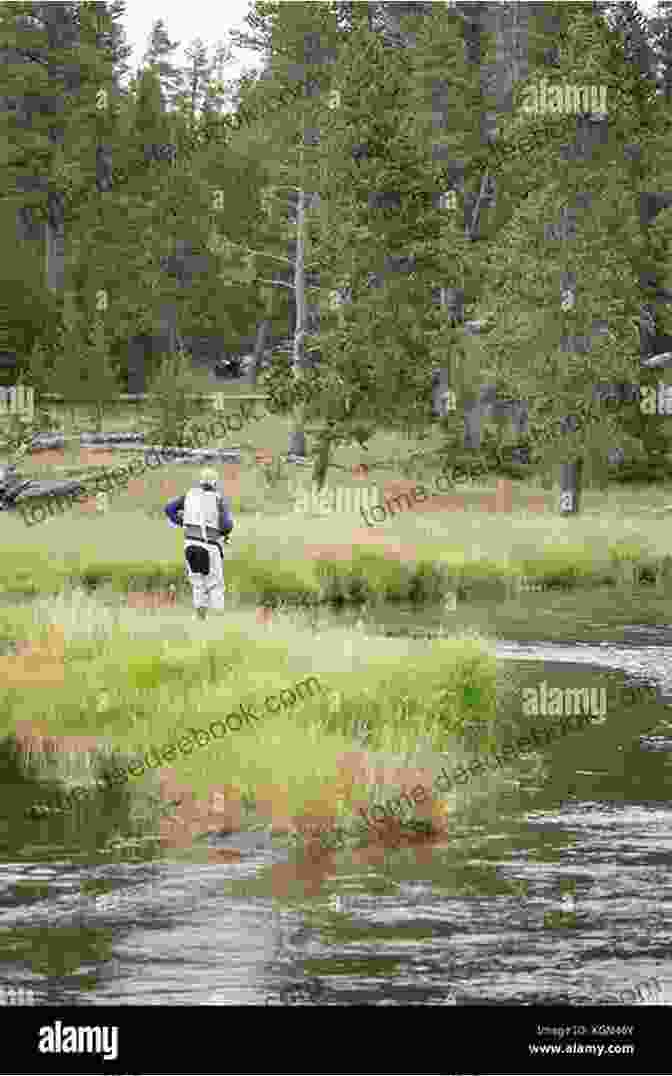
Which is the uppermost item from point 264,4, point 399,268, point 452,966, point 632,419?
point 264,4

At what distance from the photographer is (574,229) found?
46.9 meters

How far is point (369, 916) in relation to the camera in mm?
12906

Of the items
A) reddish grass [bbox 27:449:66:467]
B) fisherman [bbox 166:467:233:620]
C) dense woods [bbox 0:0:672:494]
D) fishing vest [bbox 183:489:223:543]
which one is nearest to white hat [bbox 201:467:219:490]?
fisherman [bbox 166:467:233:620]

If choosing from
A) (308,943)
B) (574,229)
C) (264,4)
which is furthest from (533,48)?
(308,943)

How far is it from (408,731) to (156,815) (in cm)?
314

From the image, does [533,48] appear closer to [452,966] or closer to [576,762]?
[576,762]

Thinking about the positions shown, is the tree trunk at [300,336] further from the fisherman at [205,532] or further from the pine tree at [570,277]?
the fisherman at [205,532]

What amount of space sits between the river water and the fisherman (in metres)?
7.52

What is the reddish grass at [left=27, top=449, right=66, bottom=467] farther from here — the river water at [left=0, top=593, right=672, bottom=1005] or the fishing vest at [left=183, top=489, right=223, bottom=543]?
the river water at [left=0, top=593, right=672, bottom=1005]

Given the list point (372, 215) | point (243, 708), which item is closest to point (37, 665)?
point (243, 708)

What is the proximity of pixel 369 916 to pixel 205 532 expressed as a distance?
11.3 m

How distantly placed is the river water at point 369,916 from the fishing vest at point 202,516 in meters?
7.54

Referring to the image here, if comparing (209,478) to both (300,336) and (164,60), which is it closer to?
(300,336)

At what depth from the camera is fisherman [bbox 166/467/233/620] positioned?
23516mm
